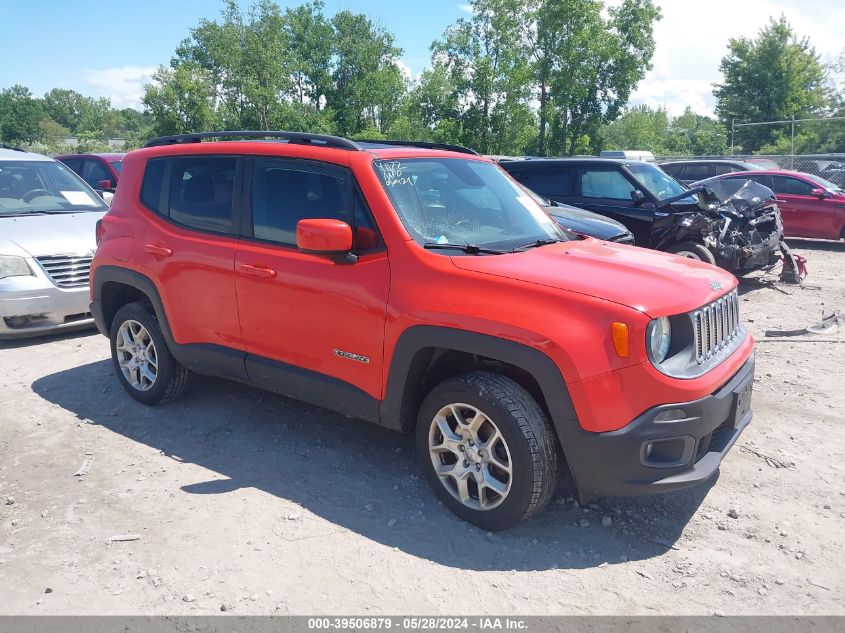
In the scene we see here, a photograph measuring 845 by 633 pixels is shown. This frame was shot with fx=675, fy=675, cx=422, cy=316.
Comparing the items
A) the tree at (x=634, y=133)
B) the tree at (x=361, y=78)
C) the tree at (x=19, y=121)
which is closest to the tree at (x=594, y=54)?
the tree at (x=361, y=78)

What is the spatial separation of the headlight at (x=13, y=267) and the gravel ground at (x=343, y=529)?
→ 2096 mm

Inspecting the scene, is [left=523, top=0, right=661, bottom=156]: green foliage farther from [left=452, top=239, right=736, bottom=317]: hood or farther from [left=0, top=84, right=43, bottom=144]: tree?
[left=0, top=84, right=43, bottom=144]: tree

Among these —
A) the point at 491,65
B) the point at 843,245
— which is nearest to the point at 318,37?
the point at 491,65

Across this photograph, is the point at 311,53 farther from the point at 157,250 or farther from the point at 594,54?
the point at 157,250

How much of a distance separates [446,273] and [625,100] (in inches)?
1279

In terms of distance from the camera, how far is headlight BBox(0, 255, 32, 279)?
6703mm

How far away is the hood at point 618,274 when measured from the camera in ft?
10.4

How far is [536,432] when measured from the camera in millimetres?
3205

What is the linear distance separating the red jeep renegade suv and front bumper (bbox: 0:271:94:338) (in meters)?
2.31

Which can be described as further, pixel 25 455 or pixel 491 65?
pixel 491 65

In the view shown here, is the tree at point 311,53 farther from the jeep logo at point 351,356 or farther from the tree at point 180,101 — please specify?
the jeep logo at point 351,356
